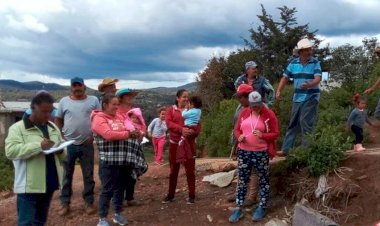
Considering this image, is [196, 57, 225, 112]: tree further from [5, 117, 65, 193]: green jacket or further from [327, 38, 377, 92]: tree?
[5, 117, 65, 193]: green jacket

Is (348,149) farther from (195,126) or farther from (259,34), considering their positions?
(259,34)

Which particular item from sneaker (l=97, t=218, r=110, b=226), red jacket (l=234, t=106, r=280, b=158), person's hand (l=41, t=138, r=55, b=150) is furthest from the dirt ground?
person's hand (l=41, t=138, r=55, b=150)

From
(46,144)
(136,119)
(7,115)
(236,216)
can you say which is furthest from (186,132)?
(7,115)

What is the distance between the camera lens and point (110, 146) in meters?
6.15

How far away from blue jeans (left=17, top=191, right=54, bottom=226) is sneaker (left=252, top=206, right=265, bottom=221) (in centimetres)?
260

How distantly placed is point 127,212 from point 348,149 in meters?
3.05

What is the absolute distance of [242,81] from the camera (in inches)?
284

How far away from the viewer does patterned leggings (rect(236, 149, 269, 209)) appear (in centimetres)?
639

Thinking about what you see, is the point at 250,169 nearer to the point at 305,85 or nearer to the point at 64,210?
the point at 305,85

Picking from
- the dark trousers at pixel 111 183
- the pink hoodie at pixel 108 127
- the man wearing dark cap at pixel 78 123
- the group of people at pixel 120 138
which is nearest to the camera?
the group of people at pixel 120 138

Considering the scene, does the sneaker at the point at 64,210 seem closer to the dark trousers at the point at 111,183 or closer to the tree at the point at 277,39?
the dark trousers at the point at 111,183

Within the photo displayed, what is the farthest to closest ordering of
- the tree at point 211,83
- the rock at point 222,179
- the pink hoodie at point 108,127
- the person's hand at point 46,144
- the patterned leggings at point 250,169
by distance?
the tree at point 211,83, the rock at point 222,179, the patterned leggings at point 250,169, the pink hoodie at point 108,127, the person's hand at point 46,144

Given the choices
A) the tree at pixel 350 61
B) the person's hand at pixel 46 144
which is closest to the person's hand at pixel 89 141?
the person's hand at pixel 46 144

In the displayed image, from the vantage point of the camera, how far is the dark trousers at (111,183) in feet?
20.3
